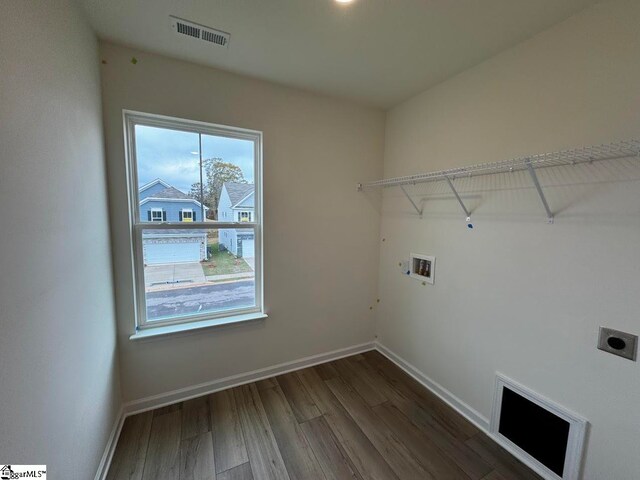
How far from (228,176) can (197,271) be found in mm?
800

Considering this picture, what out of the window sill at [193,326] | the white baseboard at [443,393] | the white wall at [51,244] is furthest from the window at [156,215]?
the white baseboard at [443,393]

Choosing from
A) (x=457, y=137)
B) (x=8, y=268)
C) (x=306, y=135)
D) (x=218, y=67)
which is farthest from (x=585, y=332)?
(x=218, y=67)

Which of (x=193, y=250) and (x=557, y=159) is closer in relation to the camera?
(x=557, y=159)

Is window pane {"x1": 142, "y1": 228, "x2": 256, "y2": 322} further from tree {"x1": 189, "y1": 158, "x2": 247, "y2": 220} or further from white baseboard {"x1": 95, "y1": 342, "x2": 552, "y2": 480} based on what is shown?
white baseboard {"x1": 95, "y1": 342, "x2": 552, "y2": 480}

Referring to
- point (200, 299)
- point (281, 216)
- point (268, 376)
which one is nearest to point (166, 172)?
point (281, 216)

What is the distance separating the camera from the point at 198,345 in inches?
81.0

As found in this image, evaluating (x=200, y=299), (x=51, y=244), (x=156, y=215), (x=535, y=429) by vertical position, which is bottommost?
(x=535, y=429)

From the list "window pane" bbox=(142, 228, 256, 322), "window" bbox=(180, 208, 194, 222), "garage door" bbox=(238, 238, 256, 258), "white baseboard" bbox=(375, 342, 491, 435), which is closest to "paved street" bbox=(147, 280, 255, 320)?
"window pane" bbox=(142, 228, 256, 322)

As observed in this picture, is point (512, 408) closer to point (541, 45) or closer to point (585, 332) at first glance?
point (585, 332)

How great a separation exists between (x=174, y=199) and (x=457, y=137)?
84.6 inches

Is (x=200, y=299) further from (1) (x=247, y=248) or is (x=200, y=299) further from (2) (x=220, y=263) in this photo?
(1) (x=247, y=248)

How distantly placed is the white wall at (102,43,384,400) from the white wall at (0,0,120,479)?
0.26 metres

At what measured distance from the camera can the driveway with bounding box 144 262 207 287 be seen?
195cm

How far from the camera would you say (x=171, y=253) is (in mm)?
1992
